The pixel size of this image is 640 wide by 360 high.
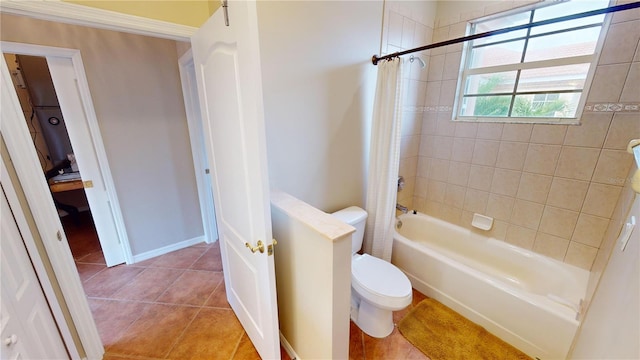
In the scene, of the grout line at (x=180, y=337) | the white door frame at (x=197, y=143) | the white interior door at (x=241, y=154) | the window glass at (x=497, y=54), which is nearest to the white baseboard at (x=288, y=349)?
the white interior door at (x=241, y=154)

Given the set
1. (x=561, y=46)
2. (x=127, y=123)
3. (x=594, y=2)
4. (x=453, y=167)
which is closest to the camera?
(x=594, y=2)

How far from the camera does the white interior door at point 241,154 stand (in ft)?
2.72

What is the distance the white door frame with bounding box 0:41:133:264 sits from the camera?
165 cm

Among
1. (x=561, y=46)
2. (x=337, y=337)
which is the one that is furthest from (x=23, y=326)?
(x=561, y=46)

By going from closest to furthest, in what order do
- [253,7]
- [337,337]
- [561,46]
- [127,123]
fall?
[253,7] → [337,337] → [561,46] → [127,123]

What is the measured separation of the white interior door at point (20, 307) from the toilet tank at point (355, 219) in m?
1.54

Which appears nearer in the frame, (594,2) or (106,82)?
(594,2)

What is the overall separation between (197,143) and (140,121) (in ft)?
1.57

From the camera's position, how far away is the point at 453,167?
223 cm

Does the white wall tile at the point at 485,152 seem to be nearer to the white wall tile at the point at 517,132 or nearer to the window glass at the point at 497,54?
the white wall tile at the point at 517,132

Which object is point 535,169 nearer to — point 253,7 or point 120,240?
point 253,7

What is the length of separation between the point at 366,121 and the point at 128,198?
223 cm

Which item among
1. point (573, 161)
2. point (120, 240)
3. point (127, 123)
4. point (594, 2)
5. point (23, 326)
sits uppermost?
point (594, 2)

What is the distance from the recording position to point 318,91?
1.58 metres
